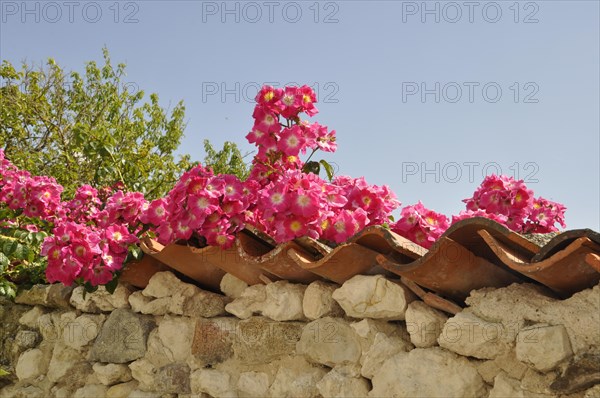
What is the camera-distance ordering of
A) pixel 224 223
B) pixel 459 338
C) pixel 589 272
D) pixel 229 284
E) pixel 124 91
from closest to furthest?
pixel 589 272 < pixel 459 338 < pixel 224 223 < pixel 229 284 < pixel 124 91

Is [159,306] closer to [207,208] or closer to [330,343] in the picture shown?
[207,208]

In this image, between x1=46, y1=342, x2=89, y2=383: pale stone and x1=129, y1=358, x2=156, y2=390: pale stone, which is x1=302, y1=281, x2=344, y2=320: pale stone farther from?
x1=46, y1=342, x2=89, y2=383: pale stone

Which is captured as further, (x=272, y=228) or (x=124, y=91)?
(x=124, y=91)

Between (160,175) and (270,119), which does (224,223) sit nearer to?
→ (270,119)

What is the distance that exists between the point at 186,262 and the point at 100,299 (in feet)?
2.05

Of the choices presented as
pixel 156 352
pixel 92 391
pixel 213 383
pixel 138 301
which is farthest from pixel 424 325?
pixel 92 391

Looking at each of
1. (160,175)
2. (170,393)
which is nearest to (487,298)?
(170,393)

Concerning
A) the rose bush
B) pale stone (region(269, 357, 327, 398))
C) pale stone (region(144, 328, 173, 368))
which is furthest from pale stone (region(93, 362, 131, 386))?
pale stone (region(269, 357, 327, 398))

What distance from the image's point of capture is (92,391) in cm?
281

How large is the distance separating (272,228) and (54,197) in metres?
1.60

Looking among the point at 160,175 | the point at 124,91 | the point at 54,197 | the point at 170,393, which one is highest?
the point at 124,91

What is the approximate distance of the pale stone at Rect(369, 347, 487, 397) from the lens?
70.4 inches

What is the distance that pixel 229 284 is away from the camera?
2523mm

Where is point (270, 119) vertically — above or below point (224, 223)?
above
